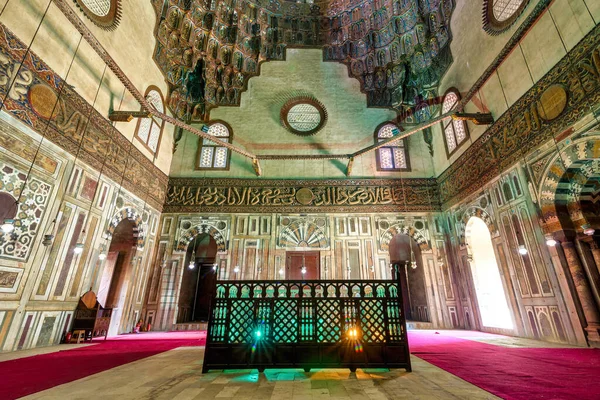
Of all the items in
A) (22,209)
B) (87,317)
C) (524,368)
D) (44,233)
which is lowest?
(524,368)

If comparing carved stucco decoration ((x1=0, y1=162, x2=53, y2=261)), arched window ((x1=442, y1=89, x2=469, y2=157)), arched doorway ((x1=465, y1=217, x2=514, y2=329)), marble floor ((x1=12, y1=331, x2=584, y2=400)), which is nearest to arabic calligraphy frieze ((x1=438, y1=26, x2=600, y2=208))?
arched window ((x1=442, y1=89, x2=469, y2=157))

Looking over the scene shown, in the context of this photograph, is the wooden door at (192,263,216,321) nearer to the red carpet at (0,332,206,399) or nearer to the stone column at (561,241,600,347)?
the red carpet at (0,332,206,399)

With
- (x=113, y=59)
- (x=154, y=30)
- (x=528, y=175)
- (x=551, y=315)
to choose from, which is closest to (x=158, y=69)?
(x=154, y=30)

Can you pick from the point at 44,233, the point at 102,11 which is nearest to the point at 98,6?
the point at 102,11

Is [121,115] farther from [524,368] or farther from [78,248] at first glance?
[524,368]

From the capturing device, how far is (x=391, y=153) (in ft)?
37.9

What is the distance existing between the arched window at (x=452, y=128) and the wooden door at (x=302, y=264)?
21.1 feet

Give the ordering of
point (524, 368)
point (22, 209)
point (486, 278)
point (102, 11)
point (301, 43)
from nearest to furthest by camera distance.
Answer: point (524, 368) → point (22, 209) → point (102, 11) → point (486, 278) → point (301, 43)

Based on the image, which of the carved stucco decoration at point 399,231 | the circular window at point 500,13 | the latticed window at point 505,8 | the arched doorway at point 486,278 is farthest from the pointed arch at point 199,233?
the latticed window at point 505,8

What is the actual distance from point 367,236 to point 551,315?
547cm

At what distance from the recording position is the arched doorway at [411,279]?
10.7m

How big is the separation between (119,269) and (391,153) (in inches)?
450

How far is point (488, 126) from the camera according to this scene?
766 centimetres

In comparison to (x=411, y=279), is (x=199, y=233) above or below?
above
